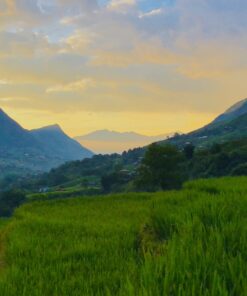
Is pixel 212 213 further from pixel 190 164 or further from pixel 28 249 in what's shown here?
pixel 190 164

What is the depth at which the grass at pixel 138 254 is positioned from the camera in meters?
3.95

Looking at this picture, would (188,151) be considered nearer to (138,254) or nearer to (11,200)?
(11,200)

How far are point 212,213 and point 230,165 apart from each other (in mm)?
120486

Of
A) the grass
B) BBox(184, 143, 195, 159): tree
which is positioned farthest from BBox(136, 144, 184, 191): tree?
BBox(184, 143, 195, 159): tree

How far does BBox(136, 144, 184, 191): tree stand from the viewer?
7366cm

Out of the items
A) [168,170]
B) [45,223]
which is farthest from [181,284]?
[168,170]

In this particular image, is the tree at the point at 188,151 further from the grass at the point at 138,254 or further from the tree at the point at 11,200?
the grass at the point at 138,254

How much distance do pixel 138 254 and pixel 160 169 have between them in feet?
217

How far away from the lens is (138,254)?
897 centimetres

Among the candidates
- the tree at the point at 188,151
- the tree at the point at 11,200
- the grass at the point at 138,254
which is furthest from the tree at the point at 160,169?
the tree at the point at 11,200

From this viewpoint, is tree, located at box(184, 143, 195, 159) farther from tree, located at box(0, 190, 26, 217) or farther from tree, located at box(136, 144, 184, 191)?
tree, located at box(136, 144, 184, 191)

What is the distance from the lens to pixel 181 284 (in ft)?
11.7

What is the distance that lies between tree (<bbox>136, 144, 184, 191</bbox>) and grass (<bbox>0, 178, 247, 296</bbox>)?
2288 inches

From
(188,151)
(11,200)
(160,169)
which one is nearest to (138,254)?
(160,169)
